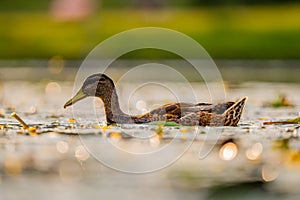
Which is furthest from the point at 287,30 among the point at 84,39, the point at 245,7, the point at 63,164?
the point at 63,164

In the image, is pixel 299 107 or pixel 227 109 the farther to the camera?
pixel 299 107

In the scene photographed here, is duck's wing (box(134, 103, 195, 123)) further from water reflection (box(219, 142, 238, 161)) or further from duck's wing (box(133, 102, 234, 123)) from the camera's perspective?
water reflection (box(219, 142, 238, 161))

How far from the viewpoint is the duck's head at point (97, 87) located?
10.1m

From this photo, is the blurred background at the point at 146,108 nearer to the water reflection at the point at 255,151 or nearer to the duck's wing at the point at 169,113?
the water reflection at the point at 255,151

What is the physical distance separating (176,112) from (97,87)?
2.74 ft

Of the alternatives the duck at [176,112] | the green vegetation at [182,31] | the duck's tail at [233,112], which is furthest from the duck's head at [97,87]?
the green vegetation at [182,31]

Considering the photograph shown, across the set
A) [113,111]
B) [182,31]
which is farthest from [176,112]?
[182,31]

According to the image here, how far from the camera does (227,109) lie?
9805mm

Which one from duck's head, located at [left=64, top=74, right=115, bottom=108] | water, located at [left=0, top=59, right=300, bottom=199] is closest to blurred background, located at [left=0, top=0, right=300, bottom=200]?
water, located at [left=0, top=59, right=300, bottom=199]

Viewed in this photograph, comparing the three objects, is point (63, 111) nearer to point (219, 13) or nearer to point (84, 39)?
point (84, 39)

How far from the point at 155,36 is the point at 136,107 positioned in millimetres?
15160

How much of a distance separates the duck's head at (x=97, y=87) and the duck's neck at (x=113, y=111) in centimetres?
4

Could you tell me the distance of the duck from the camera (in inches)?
386

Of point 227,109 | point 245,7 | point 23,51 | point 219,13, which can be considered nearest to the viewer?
point 227,109
